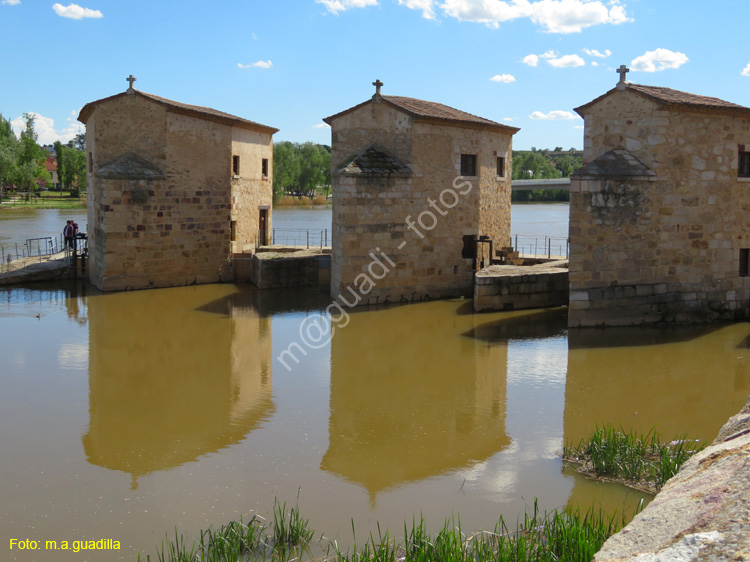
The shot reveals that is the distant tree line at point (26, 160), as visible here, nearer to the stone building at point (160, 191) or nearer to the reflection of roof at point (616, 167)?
the stone building at point (160, 191)

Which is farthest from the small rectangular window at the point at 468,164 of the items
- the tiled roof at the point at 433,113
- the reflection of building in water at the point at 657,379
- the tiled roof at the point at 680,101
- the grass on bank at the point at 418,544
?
the grass on bank at the point at 418,544

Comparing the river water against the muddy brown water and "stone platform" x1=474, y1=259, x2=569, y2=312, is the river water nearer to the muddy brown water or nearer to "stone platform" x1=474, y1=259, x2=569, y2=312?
the muddy brown water

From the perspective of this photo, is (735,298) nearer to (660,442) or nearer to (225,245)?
(660,442)

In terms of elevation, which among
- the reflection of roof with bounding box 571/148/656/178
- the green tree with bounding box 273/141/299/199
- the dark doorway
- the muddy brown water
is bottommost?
the muddy brown water

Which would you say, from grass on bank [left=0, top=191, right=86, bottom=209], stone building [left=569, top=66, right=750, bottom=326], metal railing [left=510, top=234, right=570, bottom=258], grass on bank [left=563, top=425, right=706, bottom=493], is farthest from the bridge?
grass on bank [left=563, top=425, right=706, bottom=493]

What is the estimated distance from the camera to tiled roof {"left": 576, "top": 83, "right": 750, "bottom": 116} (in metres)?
13.8

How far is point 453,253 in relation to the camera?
18.0 metres

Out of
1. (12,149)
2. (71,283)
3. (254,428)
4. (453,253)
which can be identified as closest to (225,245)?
(71,283)

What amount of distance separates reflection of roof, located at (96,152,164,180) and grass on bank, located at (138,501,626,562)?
521 inches

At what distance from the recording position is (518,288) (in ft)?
53.4

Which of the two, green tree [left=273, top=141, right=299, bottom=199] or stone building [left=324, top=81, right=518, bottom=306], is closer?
stone building [left=324, top=81, right=518, bottom=306]

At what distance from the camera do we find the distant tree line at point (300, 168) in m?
55.6

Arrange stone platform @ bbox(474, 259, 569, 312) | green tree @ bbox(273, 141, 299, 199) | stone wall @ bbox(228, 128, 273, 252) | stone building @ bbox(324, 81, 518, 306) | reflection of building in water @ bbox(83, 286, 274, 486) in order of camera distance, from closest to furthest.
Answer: reflection of building in water @ bbox(83, 286, 274, 486) < stone platform @ bbox(474, 259, 569, 312) < stone building @ bbox(324, 81, 518, 306) < stone wall @ bbox(228, 128, 273, 252) < green tree @ bbox(273, 141, 299, 199)

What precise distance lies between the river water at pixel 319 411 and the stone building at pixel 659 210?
73 cm
